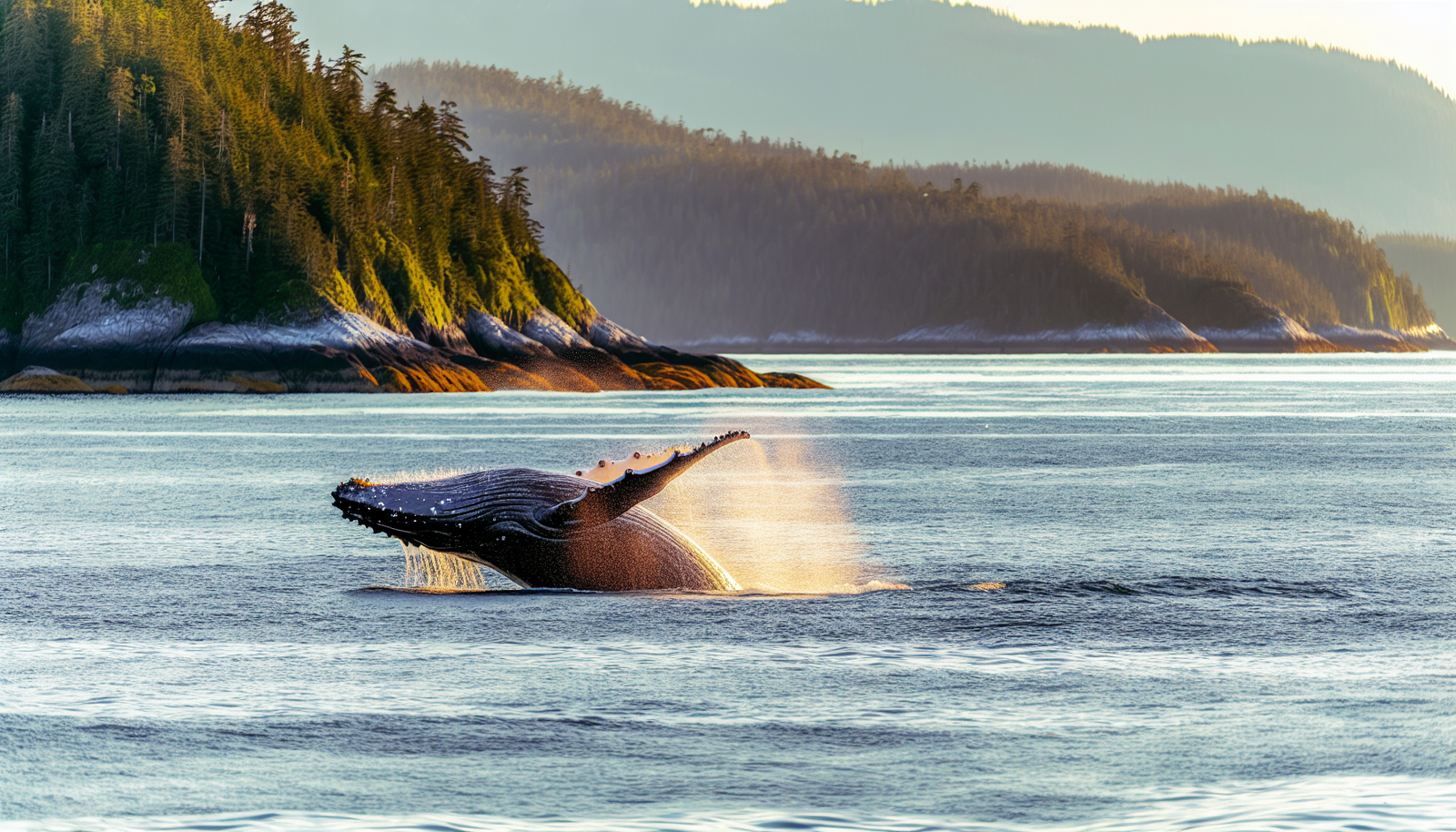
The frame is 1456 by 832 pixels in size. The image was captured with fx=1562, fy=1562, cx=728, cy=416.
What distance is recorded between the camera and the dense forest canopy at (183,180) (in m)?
138

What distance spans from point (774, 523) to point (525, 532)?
516 inches

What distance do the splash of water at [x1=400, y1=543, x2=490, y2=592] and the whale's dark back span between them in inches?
41.0

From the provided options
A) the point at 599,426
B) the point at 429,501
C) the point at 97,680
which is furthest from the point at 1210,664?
the point at 599,426

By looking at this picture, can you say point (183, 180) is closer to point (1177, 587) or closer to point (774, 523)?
point (774, 523)

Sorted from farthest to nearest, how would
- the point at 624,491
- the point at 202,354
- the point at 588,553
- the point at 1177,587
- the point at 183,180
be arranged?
the point at 183,180 → the point at 202,354 → the point at 1177,587 → the point at 588,553 → the point at 624,491

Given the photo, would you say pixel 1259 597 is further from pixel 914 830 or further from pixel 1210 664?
pixel 914 830

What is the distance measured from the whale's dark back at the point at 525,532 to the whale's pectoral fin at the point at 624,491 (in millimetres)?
152

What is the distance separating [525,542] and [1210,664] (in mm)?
7784

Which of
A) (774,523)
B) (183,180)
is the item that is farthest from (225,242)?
(774,523)

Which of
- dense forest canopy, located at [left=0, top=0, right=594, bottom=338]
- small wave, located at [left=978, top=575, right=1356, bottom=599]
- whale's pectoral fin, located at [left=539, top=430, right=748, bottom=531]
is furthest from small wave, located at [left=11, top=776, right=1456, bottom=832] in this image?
dense forest canopy, located at [left=0, top=0, right=594, bottom=338]

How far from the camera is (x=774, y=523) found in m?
30.8

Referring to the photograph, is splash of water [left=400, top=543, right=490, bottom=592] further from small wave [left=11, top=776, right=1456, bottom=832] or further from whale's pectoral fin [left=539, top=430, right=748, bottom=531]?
small wave [left=11, top=776, right=1456, bottom=832]

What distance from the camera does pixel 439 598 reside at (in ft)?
64.0

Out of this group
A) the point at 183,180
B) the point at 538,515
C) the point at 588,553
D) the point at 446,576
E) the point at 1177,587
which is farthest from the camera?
the point at 183,180
